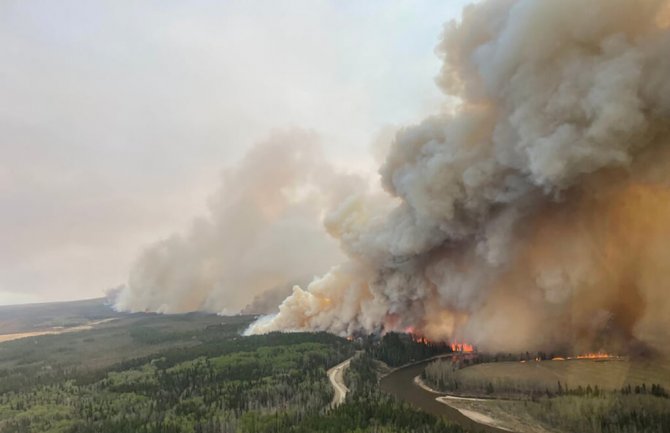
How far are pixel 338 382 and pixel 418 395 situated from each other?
1974 centimetres

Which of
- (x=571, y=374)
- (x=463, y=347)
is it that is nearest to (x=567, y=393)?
(x=571, y=374)

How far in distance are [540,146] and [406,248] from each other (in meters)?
49.7

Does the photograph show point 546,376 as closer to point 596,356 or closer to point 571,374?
point 571,374

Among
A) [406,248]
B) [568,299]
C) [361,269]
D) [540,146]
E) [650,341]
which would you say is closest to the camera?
[540,146]

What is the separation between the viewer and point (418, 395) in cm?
10269

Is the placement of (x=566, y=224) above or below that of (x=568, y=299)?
above

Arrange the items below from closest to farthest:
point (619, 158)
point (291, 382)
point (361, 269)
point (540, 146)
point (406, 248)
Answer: point (619, 158), point (540, 146), point (291, 382), point (406, 248), point (361, 269)

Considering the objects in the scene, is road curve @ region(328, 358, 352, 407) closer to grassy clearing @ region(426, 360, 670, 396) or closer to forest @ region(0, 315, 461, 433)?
forest @ region(0, 315, 461, 433)

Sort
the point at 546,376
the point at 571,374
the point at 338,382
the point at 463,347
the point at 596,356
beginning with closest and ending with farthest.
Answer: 1. the point at 571,374
2. the point at 546,376
3. the point at 596,356
4. the point at 338,382
5. the point at 463,347

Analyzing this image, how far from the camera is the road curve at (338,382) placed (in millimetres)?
98062

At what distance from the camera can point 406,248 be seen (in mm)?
126875

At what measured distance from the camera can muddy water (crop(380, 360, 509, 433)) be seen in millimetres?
81750

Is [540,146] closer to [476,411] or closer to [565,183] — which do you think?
[565,183]

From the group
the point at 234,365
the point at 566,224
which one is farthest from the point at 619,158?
the point at 234,365
